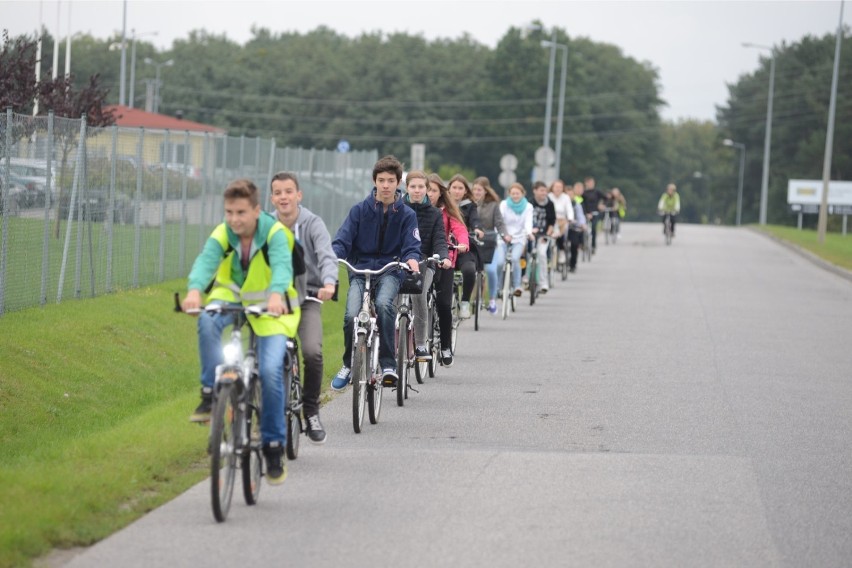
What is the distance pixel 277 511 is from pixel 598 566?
1.77 metres

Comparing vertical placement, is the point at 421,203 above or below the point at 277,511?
above

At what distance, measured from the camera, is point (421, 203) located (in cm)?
1266

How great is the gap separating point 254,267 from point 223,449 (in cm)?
105

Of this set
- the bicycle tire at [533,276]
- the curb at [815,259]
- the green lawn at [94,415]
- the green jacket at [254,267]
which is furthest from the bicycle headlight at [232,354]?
the curb at [815,259]

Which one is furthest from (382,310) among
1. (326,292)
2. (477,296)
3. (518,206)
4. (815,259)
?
(815,259)

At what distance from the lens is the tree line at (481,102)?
115 meters

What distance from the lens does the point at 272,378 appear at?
25.4 ft

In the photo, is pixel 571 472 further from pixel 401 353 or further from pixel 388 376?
pixel 401 353

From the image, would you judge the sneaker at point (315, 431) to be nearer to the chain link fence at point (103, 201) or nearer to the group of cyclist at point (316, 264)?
the group of cyclist at point (316, 264)

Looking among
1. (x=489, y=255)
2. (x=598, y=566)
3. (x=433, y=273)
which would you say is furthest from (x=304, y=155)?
(x=598, y=566)

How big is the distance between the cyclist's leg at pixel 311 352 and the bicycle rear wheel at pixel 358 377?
794 millimetres

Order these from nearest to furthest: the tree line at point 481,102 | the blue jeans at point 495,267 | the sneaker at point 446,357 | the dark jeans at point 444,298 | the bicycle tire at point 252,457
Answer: the bicycle tire at point 252,457 < the dark jeans at point 444,298 < the sneaker at point 446,357 < the blue jeans at point 495,267 < the tree line at point 481,102

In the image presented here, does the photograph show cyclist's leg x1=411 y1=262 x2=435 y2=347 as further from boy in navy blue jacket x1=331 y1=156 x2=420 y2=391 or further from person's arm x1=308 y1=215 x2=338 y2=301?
person's arm x1=308 y1=215 x2=338 y2=301

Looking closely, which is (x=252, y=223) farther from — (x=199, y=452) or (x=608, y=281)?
(x=608, y=281)
